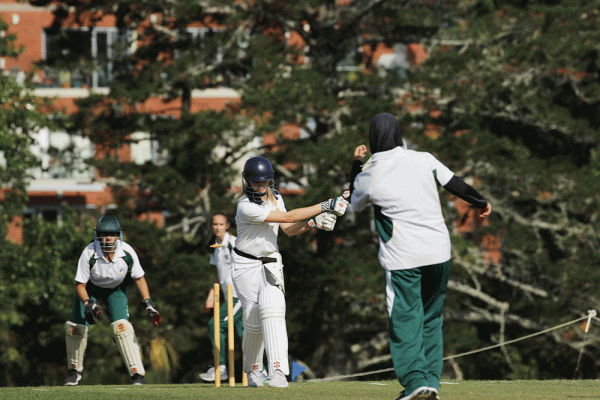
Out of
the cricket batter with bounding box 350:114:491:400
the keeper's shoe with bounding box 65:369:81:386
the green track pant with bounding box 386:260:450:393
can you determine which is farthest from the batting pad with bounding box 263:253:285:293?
the keeper's shoe with bounding box 65:369:81:386

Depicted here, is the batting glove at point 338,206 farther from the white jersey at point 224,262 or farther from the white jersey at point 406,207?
the white jersey at point 224,262

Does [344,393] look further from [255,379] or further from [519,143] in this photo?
[519,143]

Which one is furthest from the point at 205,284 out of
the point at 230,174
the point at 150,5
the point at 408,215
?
the point at 408,215

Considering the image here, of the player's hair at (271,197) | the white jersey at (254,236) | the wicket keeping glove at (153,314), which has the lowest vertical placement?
the wicket keeping glove at (153,314)

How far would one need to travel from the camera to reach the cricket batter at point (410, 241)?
6406 mm

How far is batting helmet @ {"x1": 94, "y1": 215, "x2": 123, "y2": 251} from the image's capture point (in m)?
10.1

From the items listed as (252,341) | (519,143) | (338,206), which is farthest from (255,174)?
(519,143)

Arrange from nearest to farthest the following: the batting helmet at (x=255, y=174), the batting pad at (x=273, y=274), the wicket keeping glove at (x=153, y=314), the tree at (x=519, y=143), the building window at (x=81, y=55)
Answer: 1. the batting helmet at (x=255, y=174)
2. the batting pad at (x=273, y=274)
3. the wicket keeping glove at (x=153, y=314)
4. the tree at (x=519, y=143)
5. the building window at (x=81, y=55)

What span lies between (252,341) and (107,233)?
7.67 ft

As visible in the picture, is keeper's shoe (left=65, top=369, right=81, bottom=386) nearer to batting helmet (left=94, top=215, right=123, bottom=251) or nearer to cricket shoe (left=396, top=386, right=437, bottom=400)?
batting helmet (left=94, top=215, right=123, bottom=251)

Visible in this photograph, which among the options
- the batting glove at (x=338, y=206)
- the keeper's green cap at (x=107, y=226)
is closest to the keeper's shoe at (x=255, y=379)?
the batting glove at (x=338, y=206)

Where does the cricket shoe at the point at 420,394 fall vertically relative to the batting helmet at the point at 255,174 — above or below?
below

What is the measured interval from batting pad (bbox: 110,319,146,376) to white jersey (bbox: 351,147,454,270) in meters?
4.82

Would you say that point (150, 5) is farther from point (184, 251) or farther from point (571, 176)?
point (571, 176)
